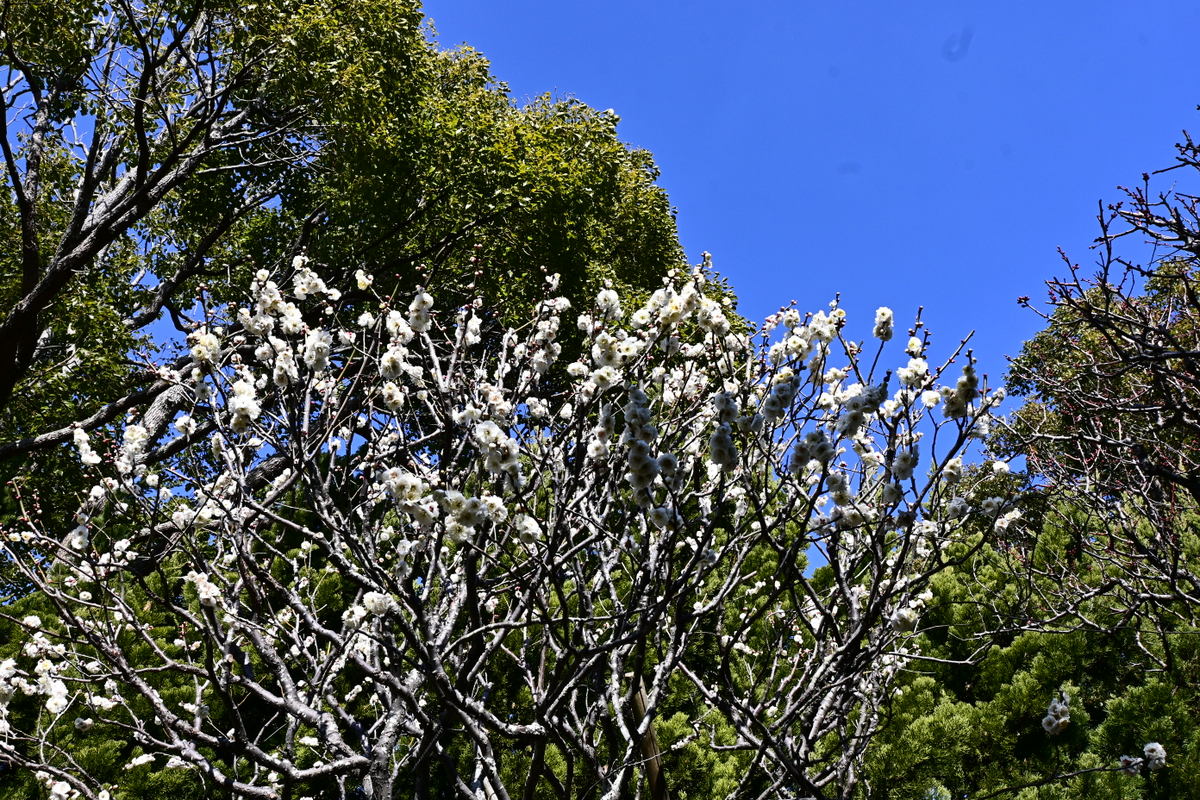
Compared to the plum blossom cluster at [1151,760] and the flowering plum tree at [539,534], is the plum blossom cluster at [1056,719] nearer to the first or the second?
the plum blossom cluster at [1151,760]

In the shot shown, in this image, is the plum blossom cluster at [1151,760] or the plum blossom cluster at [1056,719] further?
the plum blossom cluster at [1056,719]

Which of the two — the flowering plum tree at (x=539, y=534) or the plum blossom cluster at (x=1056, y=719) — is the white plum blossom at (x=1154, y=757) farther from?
the flowering plum tree at (x=539, y=534)

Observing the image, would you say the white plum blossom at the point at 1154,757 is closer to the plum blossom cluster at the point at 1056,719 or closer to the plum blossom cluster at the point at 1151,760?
the plum blossom cluster at the point at 1151,760

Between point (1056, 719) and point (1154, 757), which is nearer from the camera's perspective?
point (1154, 757)

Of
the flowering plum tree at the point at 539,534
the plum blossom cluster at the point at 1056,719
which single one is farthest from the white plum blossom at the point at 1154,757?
the flowering plum tree at the point at 539,534

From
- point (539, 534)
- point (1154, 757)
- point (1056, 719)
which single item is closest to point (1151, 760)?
point (1154, 757)

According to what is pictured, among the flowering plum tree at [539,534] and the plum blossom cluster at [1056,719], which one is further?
the plum blossom cluster at [1056,719]

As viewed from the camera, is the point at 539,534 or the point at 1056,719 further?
the point at 1056,719

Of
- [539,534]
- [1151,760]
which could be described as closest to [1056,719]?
[1151,760]

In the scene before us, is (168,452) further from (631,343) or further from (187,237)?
(631,343)

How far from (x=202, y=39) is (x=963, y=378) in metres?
7.02

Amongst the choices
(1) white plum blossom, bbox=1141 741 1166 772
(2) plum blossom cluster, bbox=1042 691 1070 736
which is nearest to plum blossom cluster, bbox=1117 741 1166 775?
(1) white plum blossom, bbox=1141 741 1166 772

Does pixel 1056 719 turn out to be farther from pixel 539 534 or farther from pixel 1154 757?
pixel 539 534

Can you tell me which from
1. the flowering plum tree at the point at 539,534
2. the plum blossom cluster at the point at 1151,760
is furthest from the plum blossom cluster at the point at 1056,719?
the flowering plum tree at the point at 539,534
